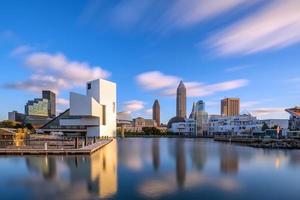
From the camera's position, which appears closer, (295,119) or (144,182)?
(144,182)

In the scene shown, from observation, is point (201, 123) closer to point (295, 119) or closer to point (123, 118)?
point (123, 118)

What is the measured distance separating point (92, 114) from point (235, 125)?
165ft

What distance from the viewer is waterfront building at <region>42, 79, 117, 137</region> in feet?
217

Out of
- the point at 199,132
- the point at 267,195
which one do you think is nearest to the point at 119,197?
the point at 267,195

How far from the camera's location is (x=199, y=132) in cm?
11988

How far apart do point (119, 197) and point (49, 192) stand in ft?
9.06

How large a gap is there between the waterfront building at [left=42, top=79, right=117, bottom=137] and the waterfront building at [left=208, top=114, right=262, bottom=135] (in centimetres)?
3732

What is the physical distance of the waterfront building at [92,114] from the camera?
66.1 m

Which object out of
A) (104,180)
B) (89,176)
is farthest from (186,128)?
(104,180)

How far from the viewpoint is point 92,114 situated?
66.7 meters

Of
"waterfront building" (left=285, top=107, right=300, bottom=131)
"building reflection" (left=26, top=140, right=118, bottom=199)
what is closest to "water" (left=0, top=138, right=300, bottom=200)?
"building reflection" (left=26, top=140, right=118, bottom=199)

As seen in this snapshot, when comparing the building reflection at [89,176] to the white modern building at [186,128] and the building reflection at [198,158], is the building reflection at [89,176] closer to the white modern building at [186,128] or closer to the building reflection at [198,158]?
the building reflection at [198,158]

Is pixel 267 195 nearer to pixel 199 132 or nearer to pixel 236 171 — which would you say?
pixel 236 171

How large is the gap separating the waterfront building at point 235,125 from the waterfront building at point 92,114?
1469 inches
